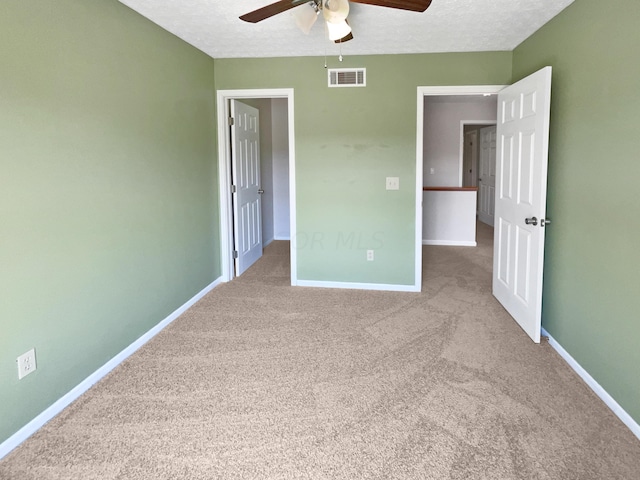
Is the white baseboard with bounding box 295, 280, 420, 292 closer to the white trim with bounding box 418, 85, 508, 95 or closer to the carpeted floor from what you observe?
the carpeted floor

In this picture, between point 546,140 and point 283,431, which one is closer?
point 283,431

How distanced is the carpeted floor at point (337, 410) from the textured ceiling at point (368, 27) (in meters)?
2.28

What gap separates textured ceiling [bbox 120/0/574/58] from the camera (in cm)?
288

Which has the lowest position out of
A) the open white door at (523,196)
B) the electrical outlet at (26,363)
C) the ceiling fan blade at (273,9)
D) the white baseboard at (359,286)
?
the white baseboard at (359,286)

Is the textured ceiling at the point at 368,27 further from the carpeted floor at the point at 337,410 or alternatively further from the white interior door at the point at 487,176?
the white interior door at the point at 487,176

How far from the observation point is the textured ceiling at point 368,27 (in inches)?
113

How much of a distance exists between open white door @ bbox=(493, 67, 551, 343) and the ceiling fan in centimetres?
125

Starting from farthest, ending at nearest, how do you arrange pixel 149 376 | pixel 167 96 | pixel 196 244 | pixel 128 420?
pixel 196 244 < pixel 167 96 < pixel 149 376 < pixel 128 420

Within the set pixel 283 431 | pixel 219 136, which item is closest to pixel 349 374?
pixel 283 431

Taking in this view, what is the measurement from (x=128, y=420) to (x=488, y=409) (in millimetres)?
1858

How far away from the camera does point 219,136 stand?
4520mm

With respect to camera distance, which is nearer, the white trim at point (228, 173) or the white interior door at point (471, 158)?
the white trim at point (228, 173)

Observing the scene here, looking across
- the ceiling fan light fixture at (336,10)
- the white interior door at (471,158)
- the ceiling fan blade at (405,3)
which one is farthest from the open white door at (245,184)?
the white interior door at (471,158)

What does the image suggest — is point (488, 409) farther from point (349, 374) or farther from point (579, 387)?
point (349, 374)
